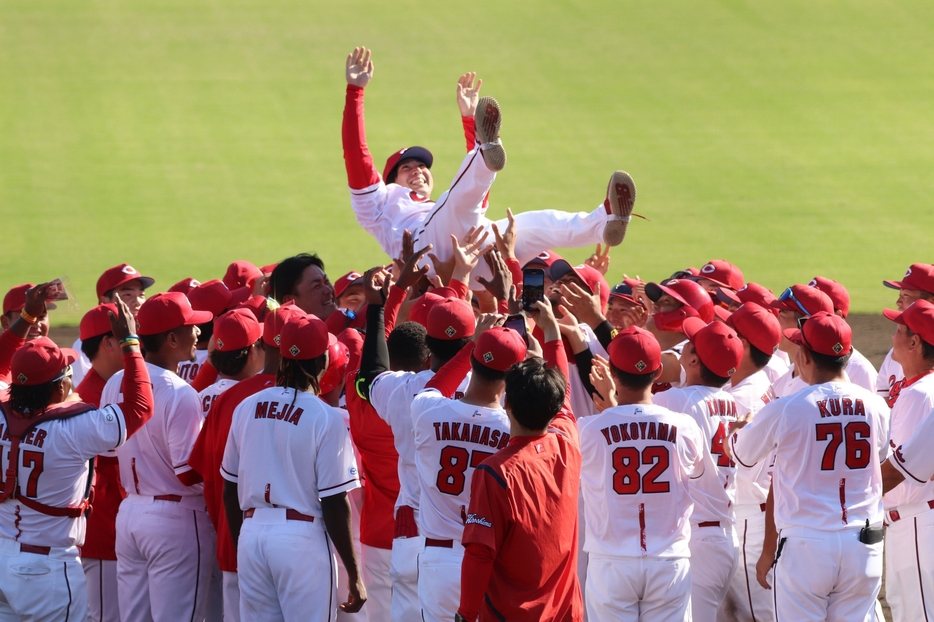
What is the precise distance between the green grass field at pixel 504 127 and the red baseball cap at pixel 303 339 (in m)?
10.3

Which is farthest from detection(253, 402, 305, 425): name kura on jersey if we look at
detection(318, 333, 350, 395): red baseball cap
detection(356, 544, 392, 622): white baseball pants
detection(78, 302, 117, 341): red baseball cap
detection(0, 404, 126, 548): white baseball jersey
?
detection(78, 302, 117, 341): red baseball cap

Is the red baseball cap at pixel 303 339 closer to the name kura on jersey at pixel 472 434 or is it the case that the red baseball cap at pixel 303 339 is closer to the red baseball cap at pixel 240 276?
the name kura on jersey at pixel 472 434

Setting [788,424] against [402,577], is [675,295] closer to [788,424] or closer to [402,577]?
[788,424]

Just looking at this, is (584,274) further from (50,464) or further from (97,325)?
(50,464)

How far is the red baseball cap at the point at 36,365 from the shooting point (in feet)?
13.5

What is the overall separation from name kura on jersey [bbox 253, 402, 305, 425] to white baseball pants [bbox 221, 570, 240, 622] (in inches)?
32.3

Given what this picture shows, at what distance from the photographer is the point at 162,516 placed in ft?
14.7

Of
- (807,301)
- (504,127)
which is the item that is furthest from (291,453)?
(504,127)

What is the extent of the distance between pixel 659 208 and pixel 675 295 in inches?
516

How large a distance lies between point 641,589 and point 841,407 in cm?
109

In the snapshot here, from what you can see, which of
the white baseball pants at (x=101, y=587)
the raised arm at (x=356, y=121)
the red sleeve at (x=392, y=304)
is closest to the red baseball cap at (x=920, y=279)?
the red sleeve at (x=392, y=304)

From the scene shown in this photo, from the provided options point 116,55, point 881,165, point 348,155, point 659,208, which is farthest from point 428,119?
point 348,155

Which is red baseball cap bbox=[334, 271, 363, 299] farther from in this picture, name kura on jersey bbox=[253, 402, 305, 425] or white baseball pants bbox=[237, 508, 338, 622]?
white baseball pants bbox=[237, 508, 338, 622]

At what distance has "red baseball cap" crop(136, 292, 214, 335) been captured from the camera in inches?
181
